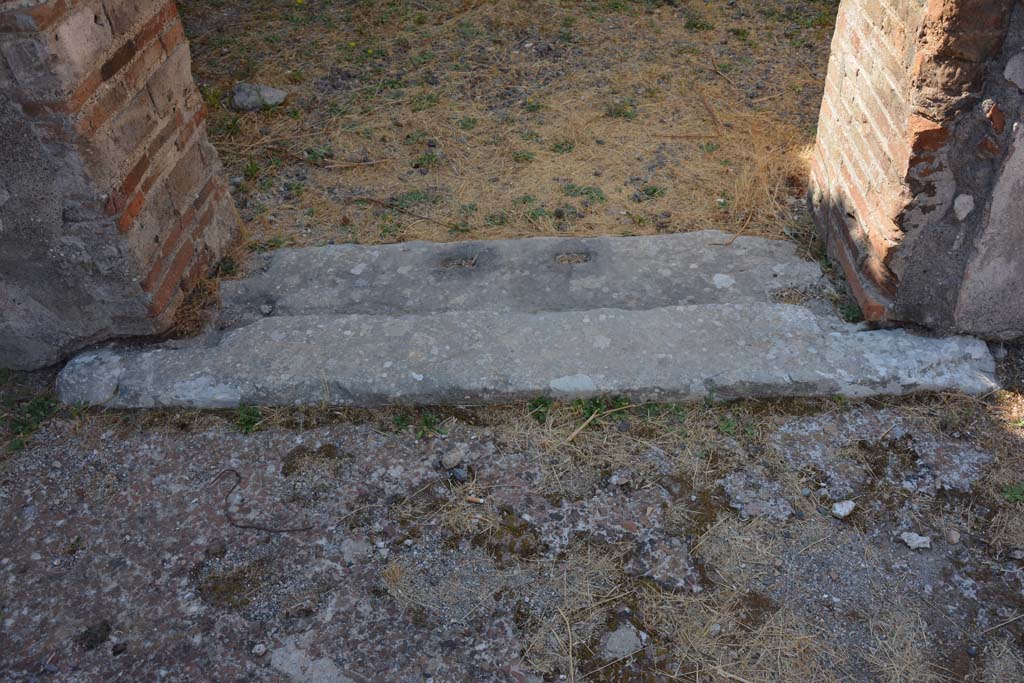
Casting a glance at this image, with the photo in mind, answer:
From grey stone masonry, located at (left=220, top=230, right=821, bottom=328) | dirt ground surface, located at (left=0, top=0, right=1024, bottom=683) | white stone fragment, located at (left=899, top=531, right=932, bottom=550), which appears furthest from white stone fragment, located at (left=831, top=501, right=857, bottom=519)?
grey stone masonry, located at (left=220, top=230, right=821, bottom=328)

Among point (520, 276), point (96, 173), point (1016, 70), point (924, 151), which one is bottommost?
point (520, 276)

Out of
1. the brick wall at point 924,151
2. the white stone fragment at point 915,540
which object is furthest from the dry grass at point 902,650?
the brick wall at point 924,151

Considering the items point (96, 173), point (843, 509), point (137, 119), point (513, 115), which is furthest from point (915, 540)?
point (513, 115)

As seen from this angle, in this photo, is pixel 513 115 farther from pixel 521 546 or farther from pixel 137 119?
pixel 521 546

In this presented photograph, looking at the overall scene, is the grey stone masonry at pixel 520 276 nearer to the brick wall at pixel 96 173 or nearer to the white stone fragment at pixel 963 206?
the brick wall at pixel 96 173

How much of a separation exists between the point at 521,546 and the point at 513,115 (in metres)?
3.34

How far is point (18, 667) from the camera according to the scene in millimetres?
2012

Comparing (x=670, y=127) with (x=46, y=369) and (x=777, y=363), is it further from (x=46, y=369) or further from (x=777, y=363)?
(x=46, y=369)

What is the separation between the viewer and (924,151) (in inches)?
97.2

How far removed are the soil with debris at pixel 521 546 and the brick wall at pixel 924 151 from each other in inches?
16.3

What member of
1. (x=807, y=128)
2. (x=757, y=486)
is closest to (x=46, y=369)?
(x=757, y=486)

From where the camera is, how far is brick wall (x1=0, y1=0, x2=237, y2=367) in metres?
2.34

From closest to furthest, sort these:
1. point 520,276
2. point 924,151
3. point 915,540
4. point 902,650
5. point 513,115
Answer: point 902,650, point 915,540, point 924,151, point 520,276, point 513,115

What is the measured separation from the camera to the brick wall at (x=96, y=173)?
234cm
